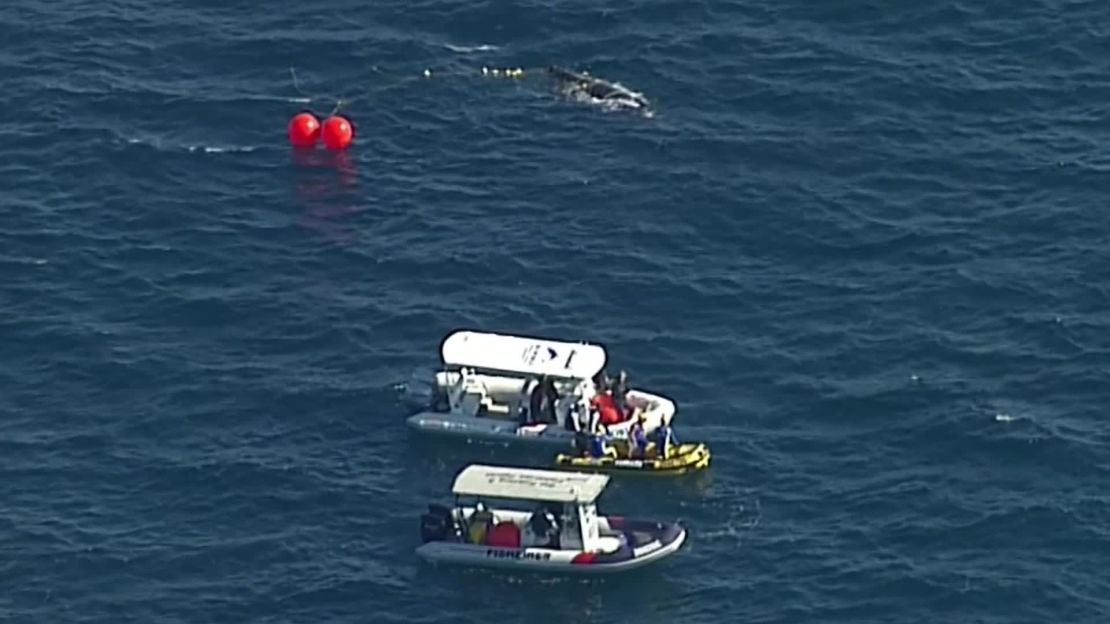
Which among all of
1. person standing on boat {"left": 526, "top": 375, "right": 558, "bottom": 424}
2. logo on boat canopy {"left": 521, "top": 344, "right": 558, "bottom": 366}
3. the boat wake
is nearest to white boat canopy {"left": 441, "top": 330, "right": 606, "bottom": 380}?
logo on boat canopy {"left": 521, "top": 344, "right": 558, "bottom": 366}

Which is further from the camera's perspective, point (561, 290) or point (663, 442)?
point (561, 290)

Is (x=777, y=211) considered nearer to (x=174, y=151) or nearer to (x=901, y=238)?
(x=901, y=238)

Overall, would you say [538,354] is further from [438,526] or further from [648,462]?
[438,526]

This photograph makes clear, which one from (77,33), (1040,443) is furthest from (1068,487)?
(77,33)

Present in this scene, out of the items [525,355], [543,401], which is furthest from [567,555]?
[525,355]

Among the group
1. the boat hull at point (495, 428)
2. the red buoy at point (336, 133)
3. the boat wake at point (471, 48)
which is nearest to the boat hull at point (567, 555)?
the boat hull at point (495, 428)

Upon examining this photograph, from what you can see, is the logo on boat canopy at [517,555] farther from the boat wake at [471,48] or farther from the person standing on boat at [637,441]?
the boat wake at [471,48]

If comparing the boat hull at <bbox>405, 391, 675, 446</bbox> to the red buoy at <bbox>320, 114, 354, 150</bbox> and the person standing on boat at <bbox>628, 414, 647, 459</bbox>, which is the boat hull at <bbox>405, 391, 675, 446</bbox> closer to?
the person standing on boat at <bbox>628, 414, 647, 459</bbox>
